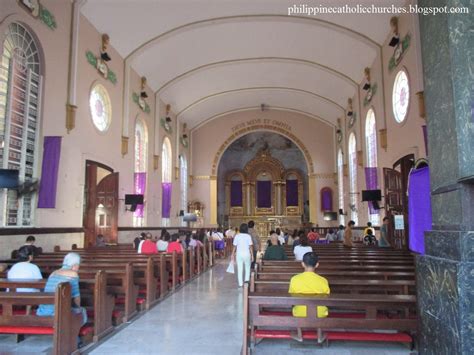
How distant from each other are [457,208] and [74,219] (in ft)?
29.2

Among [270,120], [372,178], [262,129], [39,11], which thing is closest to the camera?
[39,11]

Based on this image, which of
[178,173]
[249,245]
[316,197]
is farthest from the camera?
[316,197]

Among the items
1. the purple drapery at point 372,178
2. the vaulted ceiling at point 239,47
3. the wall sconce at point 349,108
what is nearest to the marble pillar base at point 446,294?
the vaulted ceiling at point 239,47

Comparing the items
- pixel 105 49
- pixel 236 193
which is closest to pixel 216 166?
pixel 236 193

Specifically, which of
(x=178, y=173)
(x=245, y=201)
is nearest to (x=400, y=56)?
(x=178, y=173)

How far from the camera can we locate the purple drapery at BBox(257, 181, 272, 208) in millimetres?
24016

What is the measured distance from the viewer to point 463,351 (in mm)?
2211

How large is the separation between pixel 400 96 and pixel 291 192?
13.7 m

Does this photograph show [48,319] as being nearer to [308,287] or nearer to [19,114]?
[308,287]

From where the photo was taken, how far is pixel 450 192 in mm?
2539

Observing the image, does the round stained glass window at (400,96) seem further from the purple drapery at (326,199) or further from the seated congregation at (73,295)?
the purple drapery at (326,199)

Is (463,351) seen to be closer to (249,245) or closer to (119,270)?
(119,270)

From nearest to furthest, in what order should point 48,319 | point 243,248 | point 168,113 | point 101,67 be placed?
point 48,319
point 243,248
point 101,67
point 168,113

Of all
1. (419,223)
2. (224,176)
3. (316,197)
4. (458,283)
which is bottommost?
(458,283)
